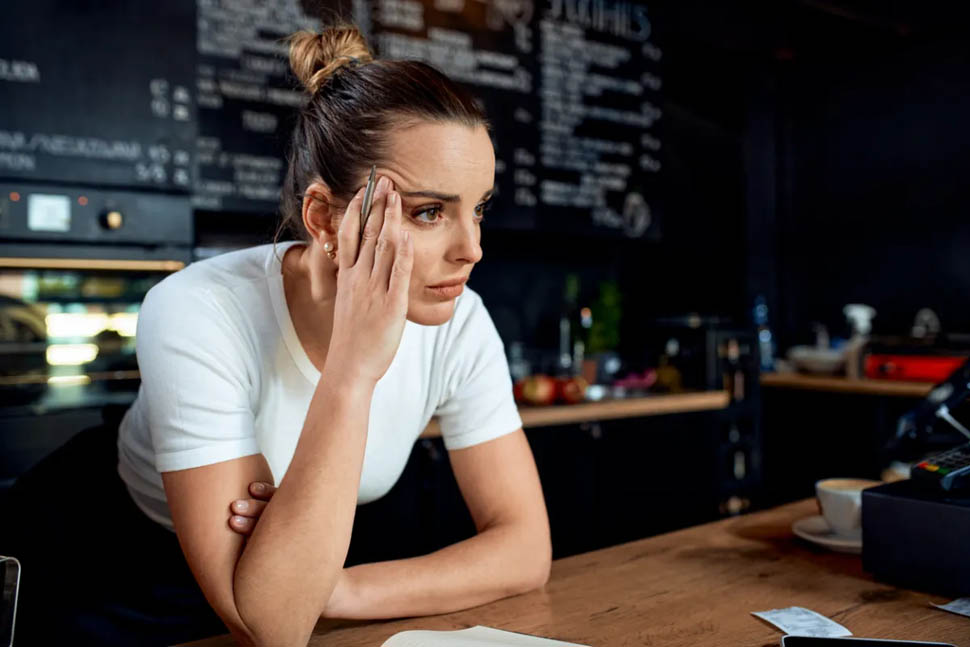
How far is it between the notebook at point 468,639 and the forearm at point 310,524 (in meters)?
0.12

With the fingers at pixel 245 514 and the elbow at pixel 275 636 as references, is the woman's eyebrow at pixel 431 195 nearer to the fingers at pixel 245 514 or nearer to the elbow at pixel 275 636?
the fingers at pixel 245 514

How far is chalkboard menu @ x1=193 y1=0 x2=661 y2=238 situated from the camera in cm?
290

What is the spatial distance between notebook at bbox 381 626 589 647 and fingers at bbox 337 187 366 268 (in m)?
0.48

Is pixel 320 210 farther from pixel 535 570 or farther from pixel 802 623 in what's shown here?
pixel 802 623

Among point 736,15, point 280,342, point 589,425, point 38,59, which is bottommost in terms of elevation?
point 589,425

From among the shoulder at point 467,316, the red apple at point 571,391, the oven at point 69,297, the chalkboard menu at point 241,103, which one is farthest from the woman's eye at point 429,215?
the red apple at point 571,391

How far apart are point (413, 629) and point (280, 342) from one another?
19.6 inches

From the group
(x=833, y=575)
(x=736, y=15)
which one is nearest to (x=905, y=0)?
(x=736, y=15)

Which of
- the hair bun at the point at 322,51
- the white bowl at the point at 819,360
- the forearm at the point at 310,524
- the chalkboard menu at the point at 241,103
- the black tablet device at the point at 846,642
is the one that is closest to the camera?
the black tablet device at the point at 846,642

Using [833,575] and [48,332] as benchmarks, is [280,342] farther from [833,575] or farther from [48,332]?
[48,332]

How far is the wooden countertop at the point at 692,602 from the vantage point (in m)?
0.91

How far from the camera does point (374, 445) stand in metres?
1.33

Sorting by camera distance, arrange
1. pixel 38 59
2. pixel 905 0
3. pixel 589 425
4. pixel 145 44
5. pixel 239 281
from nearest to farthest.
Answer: pixel 239 281 < pixel 38 59 < pixel 145 44 < pixel 589 425 < pixel 905 0

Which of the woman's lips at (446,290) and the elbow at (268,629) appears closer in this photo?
the elbow at (268,629)
